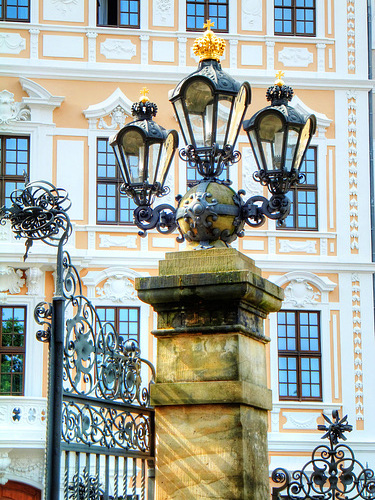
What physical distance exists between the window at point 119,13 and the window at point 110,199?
2.57 metres

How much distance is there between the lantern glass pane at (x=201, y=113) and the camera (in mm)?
7648

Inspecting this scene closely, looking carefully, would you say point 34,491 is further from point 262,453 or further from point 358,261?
point 262,453

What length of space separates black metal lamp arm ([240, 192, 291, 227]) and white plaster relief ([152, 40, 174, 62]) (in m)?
14.6

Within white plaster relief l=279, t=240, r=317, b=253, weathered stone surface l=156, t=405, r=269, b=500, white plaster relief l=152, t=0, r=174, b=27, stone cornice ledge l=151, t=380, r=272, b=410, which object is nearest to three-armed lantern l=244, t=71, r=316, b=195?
stone cornice ledge l=151, t=380, r=272, b=410

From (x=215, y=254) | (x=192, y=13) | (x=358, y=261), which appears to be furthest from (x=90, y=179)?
(x=215, y=254)

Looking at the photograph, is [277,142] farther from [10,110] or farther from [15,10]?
[15,10]

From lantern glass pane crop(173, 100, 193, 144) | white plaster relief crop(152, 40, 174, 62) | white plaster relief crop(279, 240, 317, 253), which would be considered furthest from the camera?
white plaster relief crop(152, 40, 174, 62)

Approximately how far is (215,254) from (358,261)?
15395mm

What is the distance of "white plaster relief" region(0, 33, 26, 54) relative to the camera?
21.7m

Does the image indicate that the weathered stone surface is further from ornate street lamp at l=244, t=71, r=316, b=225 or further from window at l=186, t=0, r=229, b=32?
window at l=186, t=0, r=229, b=32

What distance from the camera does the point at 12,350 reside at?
20516 millimetres

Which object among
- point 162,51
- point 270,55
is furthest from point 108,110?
point 270,55

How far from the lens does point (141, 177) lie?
8.30 meters

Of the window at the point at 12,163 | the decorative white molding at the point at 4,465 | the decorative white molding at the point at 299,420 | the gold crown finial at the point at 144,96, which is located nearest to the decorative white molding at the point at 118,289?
the window at the point at 12,163
